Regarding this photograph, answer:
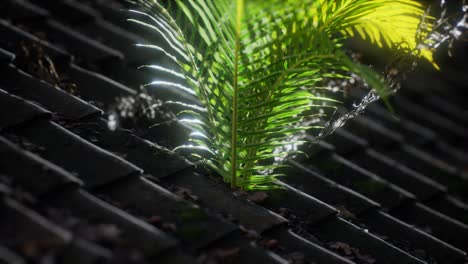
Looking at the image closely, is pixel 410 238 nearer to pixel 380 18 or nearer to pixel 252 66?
pixel 380 18

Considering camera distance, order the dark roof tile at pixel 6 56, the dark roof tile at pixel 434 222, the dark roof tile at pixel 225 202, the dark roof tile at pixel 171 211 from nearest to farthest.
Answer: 1. the dark roof tile at pixel 171 211
2. the dark roof tile at pixel 225 202
3. the dark roof tile at pixel 6 56
4. the dark roof tile at pixel 434 222

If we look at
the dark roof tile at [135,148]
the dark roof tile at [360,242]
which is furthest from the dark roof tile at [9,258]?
the dark roof tile at [360,242]

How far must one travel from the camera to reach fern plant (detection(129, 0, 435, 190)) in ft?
6.62

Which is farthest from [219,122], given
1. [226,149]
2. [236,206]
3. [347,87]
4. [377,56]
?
[377,56]

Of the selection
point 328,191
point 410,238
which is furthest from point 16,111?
point 410,238

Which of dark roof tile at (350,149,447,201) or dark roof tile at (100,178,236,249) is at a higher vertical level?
dark roof tile at (350,149,447,201)

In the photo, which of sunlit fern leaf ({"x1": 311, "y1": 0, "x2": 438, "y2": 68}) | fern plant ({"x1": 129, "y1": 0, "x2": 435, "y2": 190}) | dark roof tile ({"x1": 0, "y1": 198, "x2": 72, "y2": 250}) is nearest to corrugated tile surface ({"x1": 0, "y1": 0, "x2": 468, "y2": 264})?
dark roof tile ({"x1": 0, "y1": 198, "x2": 72, "y2": 250})

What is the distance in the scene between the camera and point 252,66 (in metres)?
2.31

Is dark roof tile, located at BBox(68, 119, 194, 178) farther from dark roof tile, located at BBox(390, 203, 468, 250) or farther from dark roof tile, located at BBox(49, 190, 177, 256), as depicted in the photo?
dark roof tile, located at BBox(390, 203, 468, 250)

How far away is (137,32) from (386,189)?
1709 mm

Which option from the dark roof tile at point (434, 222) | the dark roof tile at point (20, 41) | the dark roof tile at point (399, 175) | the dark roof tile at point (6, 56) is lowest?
the dark roof tile at point (434, 222)

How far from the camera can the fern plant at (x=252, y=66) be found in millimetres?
2018

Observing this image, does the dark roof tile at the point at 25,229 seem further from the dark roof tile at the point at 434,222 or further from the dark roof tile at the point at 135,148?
the dark roof tile at the point at 434,222

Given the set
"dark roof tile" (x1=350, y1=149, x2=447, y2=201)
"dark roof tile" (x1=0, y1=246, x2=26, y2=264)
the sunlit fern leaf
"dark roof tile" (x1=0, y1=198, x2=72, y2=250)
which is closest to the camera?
"dark roof tile" (x1=0, y1=246, x2=26, y2=264)
